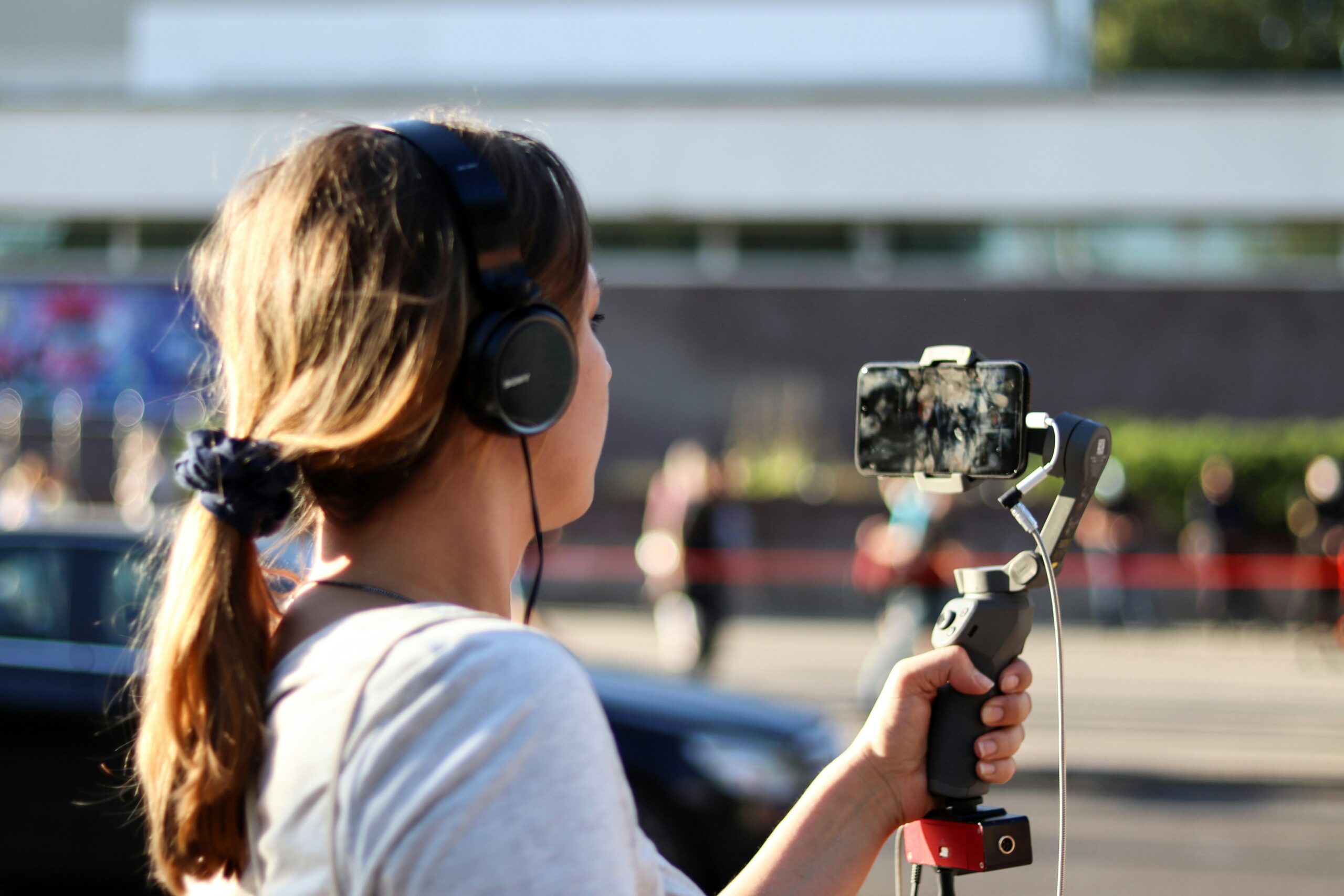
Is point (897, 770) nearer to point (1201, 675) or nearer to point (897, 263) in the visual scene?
point (1201, 675)

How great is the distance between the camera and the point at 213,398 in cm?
153

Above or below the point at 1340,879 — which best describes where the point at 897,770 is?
above

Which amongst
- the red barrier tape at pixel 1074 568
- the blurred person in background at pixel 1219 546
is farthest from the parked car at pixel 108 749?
the blurred person in background at pixel 1219 546

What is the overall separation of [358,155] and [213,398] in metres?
0.44

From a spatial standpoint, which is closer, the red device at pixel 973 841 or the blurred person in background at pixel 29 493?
the red device at pixel 973 841

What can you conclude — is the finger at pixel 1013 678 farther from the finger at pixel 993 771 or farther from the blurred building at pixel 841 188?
the blurred building at pixel 841 188

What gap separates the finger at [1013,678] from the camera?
142cm

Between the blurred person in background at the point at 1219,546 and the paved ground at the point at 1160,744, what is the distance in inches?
11.6

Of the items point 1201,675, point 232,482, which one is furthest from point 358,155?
point 1201,675

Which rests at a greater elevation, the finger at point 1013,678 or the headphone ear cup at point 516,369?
the headphone ear cup at point 516,369

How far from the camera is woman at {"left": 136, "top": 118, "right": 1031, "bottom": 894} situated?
99cm

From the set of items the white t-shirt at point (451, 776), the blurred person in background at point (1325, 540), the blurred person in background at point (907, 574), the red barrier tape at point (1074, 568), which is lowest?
the red barrier tape at point (1074, 568)

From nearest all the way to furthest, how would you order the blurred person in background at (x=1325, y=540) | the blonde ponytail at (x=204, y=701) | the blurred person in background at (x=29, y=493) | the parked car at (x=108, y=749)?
the blonde ponytail at (x=204, y=701)
the parked car at (x=108, y=749)
the blurred person in background at (x=29, y=493)
the blurred person in background at (x=1325, y=540)

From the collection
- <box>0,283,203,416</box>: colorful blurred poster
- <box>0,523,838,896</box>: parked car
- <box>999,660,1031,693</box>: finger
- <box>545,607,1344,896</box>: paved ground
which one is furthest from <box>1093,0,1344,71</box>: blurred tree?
<box>999,660,1031,693</box>: finger
